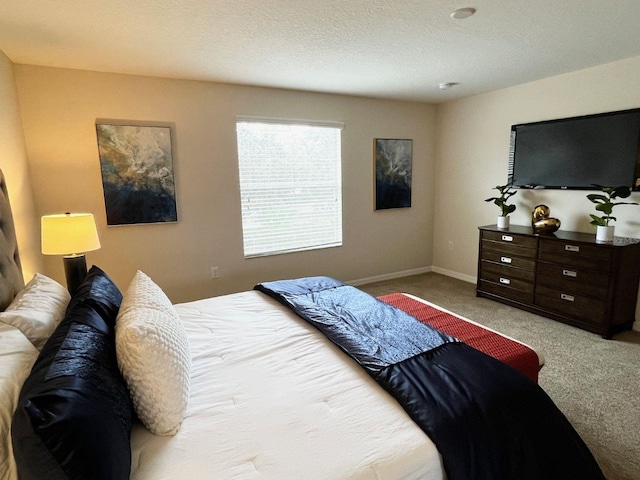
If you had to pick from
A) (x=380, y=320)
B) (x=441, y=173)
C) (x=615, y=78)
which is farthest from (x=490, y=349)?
(x=441, y=173)

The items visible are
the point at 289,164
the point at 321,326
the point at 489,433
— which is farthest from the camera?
the point at 289,164

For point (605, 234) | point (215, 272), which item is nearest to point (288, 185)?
point (215, 272)

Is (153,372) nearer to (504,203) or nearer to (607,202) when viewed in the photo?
(607,202)

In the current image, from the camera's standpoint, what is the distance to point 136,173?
10.5 feet

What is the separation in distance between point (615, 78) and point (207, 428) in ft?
13.3

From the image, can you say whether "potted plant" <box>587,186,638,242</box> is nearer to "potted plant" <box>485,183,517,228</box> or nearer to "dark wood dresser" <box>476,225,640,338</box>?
"dark wood dresser" <box>476,225,640,338</box>

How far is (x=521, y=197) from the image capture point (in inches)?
156

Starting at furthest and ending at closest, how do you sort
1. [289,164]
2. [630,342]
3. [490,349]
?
[289,164]
[630,342]
[490,349]

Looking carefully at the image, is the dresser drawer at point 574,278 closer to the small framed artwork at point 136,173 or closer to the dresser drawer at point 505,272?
the dresser drawer at point 505,272

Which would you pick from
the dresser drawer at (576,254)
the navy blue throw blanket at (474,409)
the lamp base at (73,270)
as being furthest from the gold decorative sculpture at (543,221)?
the lamp base at (73,270)

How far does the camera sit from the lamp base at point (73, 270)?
94.7 inches

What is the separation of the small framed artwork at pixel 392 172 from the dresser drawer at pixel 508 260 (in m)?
1.31

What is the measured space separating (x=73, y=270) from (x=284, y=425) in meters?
2.04

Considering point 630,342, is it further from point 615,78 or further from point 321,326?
point 321,326
